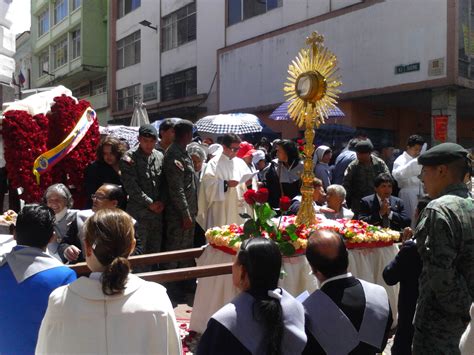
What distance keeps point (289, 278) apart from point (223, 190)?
2292mm

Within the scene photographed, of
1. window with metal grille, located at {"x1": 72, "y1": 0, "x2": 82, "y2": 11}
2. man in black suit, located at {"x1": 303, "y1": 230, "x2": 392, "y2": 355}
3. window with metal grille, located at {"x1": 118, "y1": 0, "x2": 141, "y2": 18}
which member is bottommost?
man in black suit, located at {"x1": 303, "y1": 230, "x2": 392, "y2": 355}

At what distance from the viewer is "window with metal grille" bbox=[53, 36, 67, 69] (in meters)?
32.8

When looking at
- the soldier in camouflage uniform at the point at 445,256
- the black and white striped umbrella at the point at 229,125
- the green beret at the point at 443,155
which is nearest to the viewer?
the soldier in camouflage uniform at the point at 445,256

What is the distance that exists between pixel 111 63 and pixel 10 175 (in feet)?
81.2

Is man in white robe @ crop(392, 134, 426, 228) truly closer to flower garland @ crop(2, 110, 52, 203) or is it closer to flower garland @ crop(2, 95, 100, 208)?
flower garland @ crop(2, 95, 100, 208)

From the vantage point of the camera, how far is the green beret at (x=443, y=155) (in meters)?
2.70

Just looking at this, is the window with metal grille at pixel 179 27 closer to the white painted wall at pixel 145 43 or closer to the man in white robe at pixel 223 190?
the white painted wall at pixel 145 43

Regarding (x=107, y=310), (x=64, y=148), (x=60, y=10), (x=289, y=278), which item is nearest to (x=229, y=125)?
(x=64, y=148)

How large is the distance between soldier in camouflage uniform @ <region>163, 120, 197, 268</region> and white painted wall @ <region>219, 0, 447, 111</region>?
32.5 ft

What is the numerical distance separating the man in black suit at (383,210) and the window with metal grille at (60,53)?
30.8 meters

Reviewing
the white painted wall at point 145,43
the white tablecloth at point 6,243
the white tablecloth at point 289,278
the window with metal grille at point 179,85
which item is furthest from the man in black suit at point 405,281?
the white painted wall at point 145,43

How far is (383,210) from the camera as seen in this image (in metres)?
5.52

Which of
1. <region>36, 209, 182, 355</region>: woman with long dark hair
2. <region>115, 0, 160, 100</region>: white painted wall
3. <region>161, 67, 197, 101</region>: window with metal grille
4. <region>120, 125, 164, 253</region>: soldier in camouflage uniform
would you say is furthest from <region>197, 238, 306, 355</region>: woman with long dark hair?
<region>115, 0, 160, 100</region>: white painted wall

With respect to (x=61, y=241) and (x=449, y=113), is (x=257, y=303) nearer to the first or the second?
(x=61, y=241)
